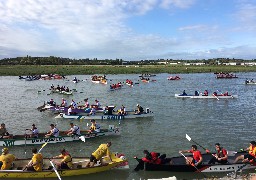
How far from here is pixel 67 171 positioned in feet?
55.1

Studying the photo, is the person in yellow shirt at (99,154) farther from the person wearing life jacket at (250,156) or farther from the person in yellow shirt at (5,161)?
the person wearing life jacket at (250,156)

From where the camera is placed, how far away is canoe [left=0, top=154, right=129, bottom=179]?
16.4 m

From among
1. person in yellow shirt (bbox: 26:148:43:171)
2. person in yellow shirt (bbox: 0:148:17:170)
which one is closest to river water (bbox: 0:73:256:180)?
person in yellow shirt (bbox: 26:148:43:171)

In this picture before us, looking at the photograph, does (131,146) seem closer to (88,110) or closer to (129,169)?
(129,169)

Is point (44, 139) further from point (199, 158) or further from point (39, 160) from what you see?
point (199, 158)

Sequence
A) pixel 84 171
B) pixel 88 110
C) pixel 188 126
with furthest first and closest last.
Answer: pixel 88 110
pixel 188 126
pixel 84 171

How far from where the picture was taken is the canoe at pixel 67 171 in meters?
16.4

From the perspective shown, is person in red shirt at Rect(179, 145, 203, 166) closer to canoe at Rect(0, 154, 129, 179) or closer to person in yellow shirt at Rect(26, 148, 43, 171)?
canoe at Rect(0, 154, 129, 179)

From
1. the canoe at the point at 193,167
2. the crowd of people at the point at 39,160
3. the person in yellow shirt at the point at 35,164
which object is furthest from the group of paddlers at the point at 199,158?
the person in yellow shirt at the point at 35,164

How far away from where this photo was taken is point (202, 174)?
17562mm

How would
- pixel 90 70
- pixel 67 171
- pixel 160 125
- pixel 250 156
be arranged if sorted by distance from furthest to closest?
pixel 90 70, pixel 160 125, pixel 250 156, pixel 67 171

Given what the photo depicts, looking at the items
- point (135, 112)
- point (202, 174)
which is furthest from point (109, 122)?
point (202, 174)

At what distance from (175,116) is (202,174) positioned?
15.7 metres

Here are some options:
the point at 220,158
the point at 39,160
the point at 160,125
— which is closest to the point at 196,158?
the point at 220,158
